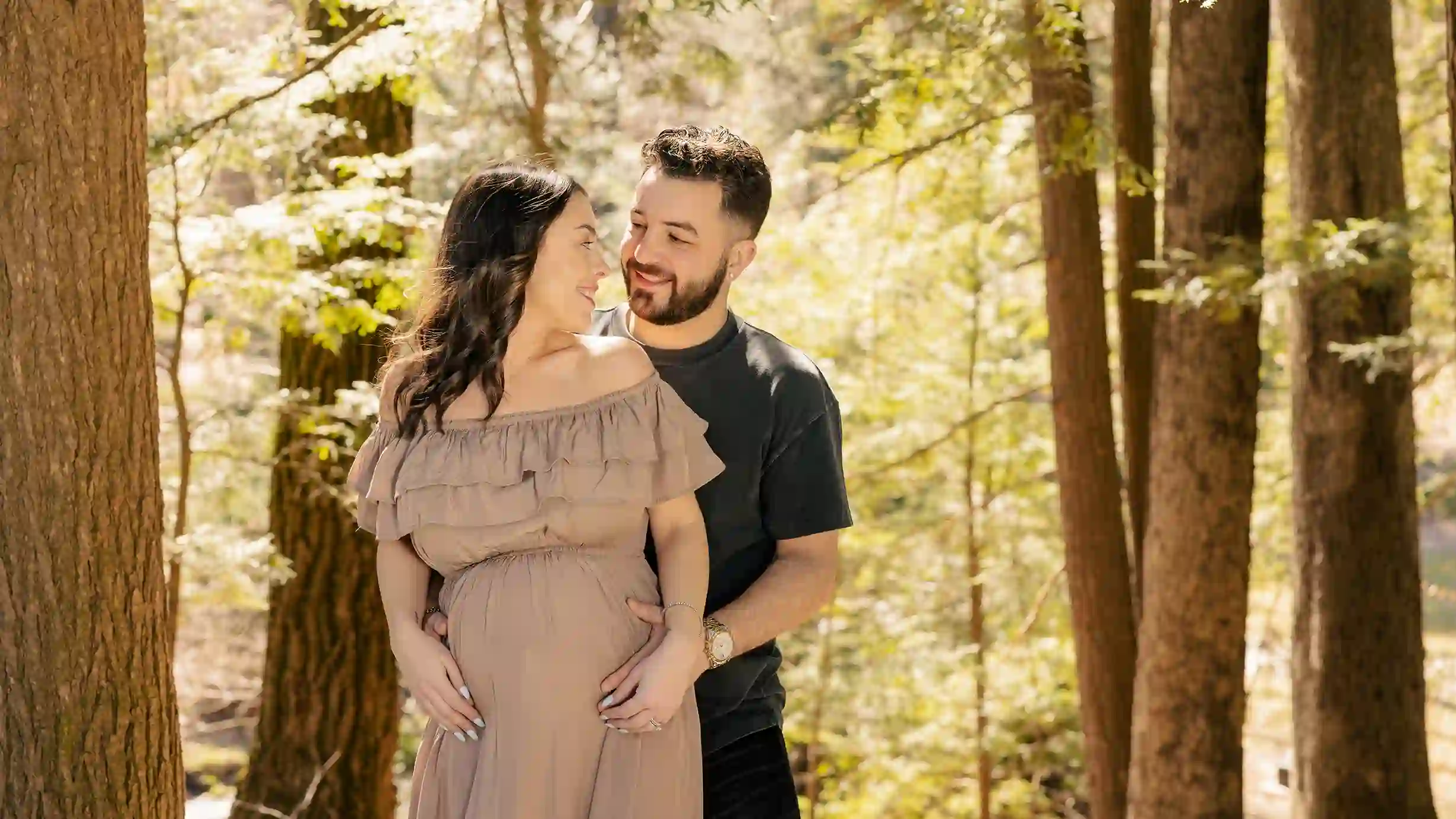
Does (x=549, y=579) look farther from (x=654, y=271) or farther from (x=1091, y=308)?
(x=1091, y=308)

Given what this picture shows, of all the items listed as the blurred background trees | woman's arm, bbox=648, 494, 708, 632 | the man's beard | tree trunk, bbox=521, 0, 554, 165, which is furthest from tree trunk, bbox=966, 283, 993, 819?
woman's arm, bbox=648, 494, 708, 632

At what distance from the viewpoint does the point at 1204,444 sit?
644 cm

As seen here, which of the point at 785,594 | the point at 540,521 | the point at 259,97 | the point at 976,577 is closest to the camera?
the point at 540,521

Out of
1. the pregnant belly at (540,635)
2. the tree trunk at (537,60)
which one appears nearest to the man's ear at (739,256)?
the pregnant belly at (540,635)

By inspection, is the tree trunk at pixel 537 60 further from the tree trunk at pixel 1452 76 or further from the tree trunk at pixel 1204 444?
the tree trunk at pixel 1452 76

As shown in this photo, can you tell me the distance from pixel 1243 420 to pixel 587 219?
14.6 ft

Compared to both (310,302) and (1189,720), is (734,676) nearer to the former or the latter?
(310,302)

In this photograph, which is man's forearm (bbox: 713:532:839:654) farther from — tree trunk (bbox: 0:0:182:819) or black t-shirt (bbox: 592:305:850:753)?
tree trunk (bbox: 0:0:182:819)

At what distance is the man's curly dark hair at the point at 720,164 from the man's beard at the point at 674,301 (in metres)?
0.13

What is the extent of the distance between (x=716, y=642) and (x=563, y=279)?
70 cm

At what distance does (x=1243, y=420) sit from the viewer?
646 cm

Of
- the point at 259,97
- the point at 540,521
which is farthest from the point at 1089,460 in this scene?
the point at 540,521

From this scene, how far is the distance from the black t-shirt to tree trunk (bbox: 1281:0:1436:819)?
3.91 metres

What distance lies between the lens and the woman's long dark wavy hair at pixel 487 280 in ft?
8.77
